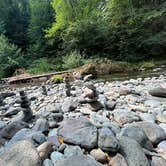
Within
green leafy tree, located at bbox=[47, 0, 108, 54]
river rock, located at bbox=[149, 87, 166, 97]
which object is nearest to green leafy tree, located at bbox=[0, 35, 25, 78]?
green leafy tree, located at bbox=[47, 0, 108, 54]

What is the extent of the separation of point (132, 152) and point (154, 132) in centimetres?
48

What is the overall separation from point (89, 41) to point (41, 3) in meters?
8.21

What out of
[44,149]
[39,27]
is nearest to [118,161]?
[44,149]

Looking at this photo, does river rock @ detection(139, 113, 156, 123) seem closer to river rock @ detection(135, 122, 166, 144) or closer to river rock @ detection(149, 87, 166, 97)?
river rock @ detection(135, 122, 166, 144)

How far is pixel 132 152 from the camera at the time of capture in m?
1.66

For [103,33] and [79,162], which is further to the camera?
[103,33]

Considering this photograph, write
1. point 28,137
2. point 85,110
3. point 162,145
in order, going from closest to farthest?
point 162,145
point 28,137
point 85,110

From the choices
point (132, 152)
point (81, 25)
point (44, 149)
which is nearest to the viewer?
point (132, 152)

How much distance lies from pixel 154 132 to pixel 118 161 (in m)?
0.63

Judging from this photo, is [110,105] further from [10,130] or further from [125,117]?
[10,130]

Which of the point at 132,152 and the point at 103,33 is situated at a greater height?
the point at 103,33

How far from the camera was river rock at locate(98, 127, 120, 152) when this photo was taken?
5.55ft

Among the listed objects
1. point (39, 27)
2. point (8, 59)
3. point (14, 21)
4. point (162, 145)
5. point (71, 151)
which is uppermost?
point (14, 21)

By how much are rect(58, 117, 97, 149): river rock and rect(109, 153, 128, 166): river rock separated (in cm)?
24
